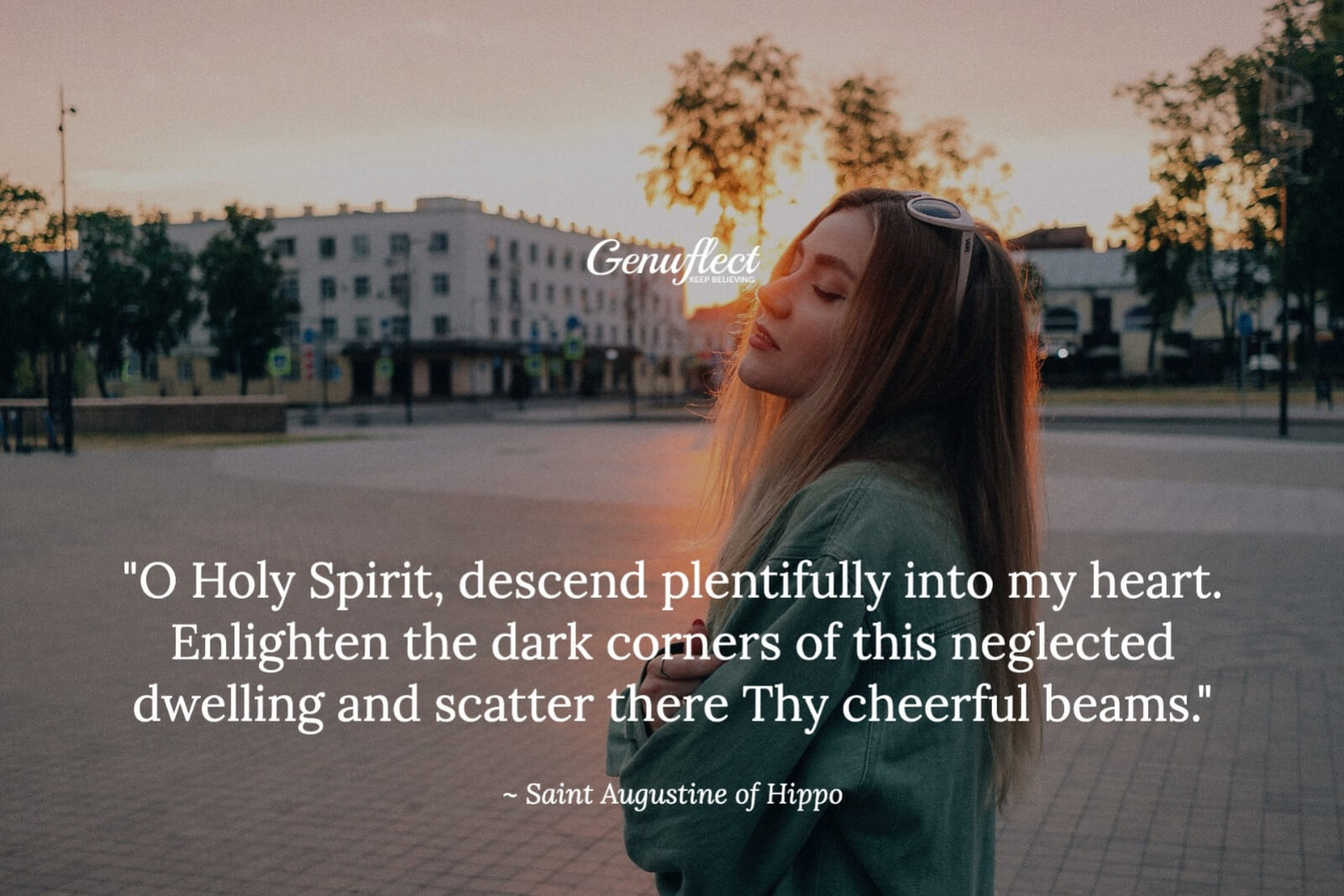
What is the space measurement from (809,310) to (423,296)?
91.8 metres

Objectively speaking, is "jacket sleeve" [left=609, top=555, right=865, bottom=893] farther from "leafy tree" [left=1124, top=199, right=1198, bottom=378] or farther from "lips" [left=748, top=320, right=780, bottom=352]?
"leafy tree" [left=1124, top=199, right=1198, bottom=378]

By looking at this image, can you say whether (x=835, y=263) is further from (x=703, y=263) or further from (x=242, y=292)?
(x=242, y=292)

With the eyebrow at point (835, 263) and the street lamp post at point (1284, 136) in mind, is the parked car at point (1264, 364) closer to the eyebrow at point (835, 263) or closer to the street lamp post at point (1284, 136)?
the street lamp post at point (1284, 136)

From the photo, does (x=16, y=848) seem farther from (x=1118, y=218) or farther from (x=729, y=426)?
(x=1118, y=218)

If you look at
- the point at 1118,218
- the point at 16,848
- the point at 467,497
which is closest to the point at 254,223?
the point at 1118,218

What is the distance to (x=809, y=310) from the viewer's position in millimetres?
1628

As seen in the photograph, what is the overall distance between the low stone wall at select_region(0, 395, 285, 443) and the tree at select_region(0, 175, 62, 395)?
15.2 m

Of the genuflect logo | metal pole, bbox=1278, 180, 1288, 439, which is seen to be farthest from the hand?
metal pole, bbox=1278, 180, 1288, 439

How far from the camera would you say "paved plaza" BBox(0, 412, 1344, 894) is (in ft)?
15.2

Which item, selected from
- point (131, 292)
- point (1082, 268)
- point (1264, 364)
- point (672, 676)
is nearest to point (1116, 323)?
point (1082, 268)

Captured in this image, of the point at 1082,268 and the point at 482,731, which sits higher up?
the point at 1082,268

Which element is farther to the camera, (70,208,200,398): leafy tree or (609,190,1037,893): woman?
(70,208,200,398): leafy tree

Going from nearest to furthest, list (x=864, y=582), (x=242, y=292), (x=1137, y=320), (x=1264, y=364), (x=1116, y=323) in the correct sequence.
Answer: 1. (x=864, y=582)
2. (x=1264, y=364)
3. (x=242, y=292)
4. (x=1137, y=320)
5. (x=1116, y=323)

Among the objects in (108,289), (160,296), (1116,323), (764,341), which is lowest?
(764,341)
